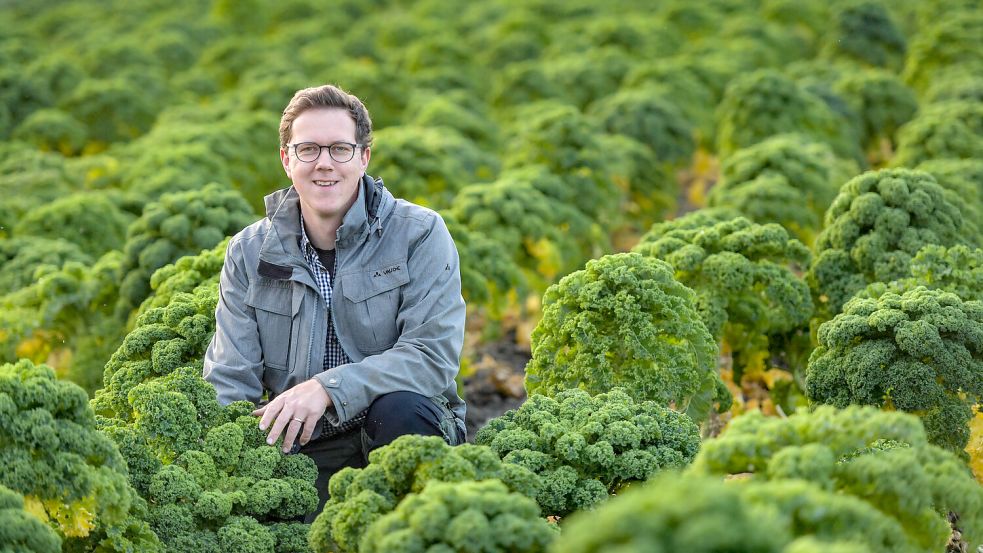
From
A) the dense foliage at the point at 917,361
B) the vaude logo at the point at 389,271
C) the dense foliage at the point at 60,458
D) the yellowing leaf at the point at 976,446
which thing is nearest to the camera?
the dense foliage at the point at 60,458

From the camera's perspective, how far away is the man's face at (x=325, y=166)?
5602mm

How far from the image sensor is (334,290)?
5656 mm

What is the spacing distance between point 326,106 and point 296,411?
5.07 ft

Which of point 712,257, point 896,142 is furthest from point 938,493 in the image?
point 896,142

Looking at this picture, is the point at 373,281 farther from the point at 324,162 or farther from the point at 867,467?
the point at 867,467

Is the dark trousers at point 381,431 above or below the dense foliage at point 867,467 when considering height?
below

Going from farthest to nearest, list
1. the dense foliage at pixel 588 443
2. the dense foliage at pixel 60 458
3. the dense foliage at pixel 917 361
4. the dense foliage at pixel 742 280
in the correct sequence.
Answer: the dense foliage at pixel 742 280
the dense foliage at pixel 917 361
the dense foliage at pixel 588 443
the dense foliage at pixel 60 458

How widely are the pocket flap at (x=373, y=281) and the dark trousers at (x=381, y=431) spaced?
0.56 metres

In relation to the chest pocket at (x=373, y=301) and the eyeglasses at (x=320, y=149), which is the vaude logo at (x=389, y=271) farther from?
the eyeglasses at (x=320, y=149)

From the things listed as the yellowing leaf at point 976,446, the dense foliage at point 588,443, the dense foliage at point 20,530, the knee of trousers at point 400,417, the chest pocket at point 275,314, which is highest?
the chest pocket at point 275,314

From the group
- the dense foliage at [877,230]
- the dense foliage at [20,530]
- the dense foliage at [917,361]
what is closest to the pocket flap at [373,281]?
the dense foliage at [20,530]

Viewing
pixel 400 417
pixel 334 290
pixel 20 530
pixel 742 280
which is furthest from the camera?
pixel 742 280

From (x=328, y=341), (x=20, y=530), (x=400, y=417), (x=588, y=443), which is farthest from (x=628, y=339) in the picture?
(x=20, y=530)

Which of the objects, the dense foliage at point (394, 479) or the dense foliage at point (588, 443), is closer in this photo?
the dense foliage at point (394, 479)
